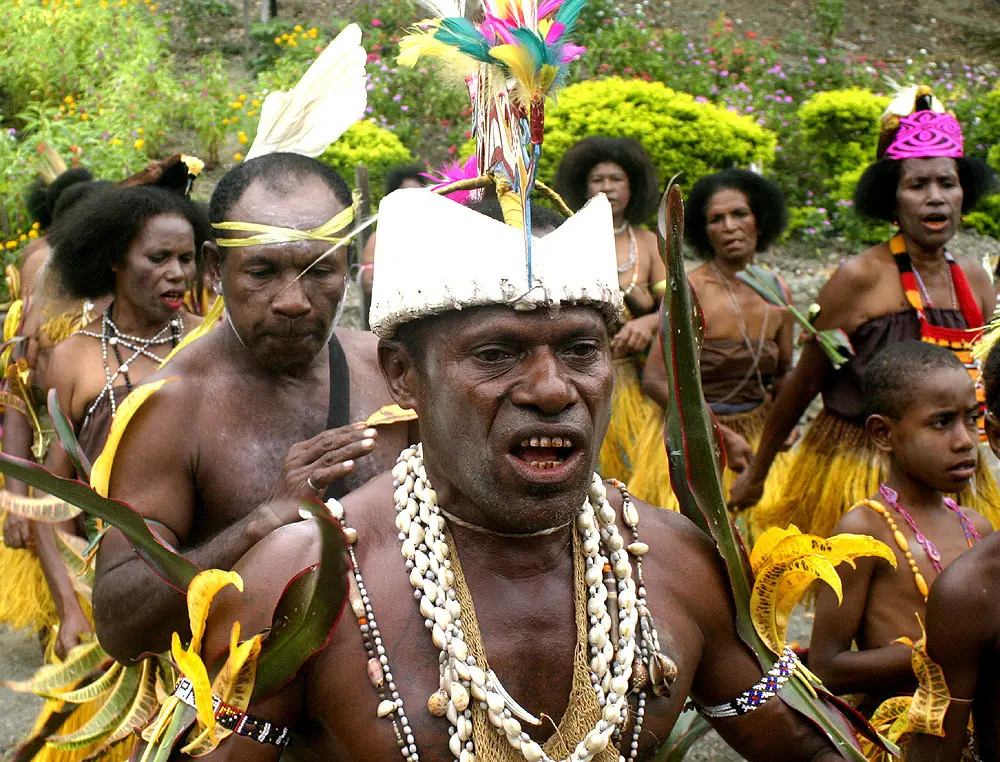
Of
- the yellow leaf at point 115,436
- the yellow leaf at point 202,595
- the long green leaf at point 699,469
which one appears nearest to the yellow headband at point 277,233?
the yellow leaf at point 115,436

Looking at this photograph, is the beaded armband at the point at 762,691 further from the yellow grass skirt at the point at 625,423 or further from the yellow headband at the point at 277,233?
the yellow grass skirt at the point at 625,423

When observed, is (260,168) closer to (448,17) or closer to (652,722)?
(448,17)

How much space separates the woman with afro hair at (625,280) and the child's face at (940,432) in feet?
8.51

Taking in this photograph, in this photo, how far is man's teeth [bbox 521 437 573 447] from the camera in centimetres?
210

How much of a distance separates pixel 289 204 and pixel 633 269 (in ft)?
13.1

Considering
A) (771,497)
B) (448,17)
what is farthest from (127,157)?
(448,17)

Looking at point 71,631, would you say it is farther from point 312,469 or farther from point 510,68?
point 510,68

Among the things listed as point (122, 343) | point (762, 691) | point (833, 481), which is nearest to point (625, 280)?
point (833, 481)

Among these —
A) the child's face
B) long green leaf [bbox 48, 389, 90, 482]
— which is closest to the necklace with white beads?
long green leaf [bbox 48, 389, 90, 482]

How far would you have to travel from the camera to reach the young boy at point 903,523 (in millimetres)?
3709

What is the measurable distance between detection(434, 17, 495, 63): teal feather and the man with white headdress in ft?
0.92

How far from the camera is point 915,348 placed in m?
4.17

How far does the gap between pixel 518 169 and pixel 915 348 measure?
241 centimetres

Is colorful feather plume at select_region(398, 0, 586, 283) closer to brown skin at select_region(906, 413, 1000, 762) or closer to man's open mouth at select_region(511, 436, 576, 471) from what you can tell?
man's open mouth at select_region(511, 436, 576, 471)
